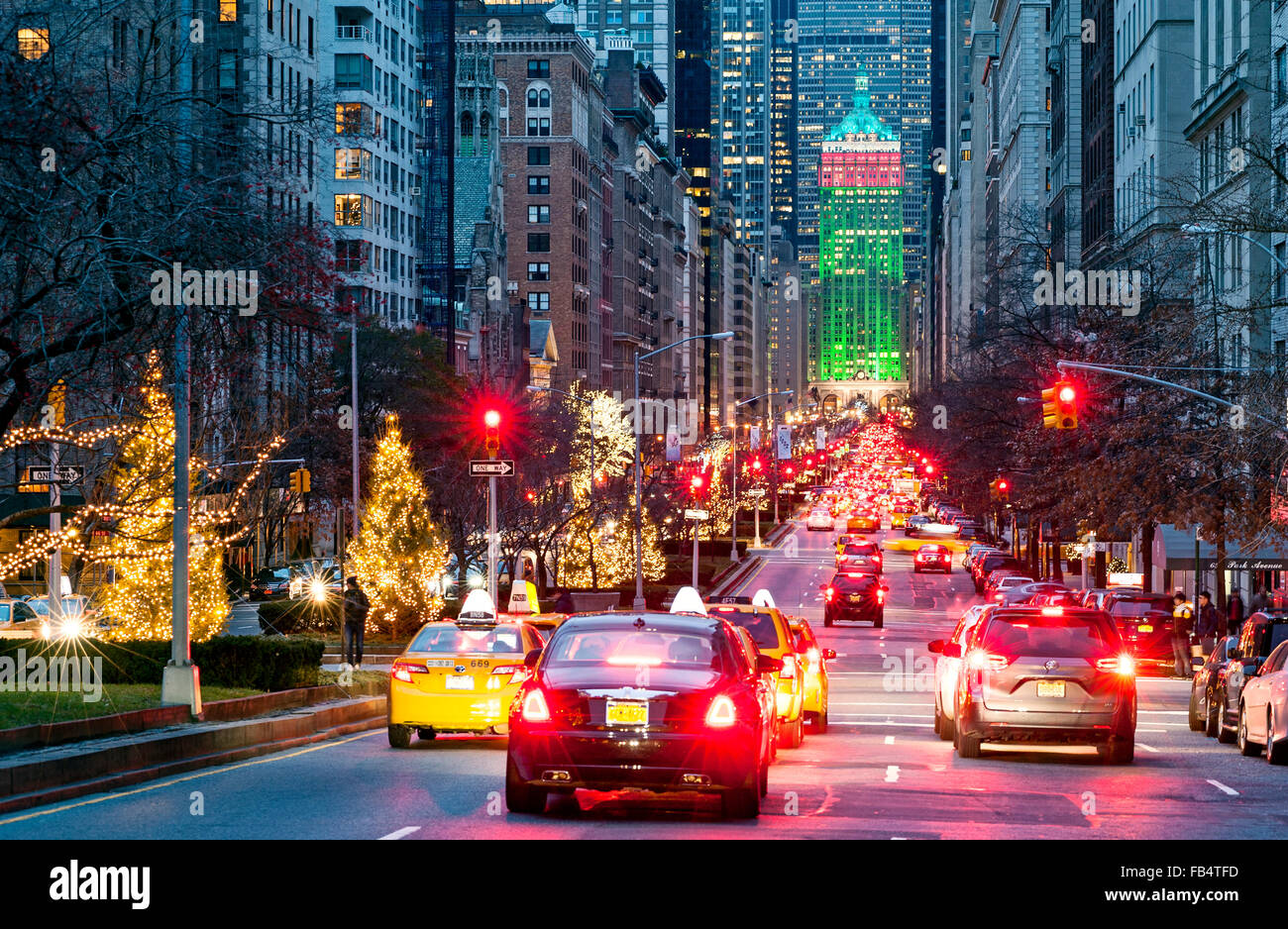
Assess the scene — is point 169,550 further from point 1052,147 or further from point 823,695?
point 1052,147

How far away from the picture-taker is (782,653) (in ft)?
76.1

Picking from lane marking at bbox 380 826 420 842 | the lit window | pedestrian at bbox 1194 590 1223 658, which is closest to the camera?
lane marking at bbox 380 826 420 842

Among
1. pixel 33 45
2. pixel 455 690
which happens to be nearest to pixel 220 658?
pixel 455 690

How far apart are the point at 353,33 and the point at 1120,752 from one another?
86.3 m

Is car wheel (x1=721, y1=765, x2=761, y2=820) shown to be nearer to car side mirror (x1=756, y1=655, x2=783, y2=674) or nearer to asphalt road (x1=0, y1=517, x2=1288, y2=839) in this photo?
asphalt road (x1=0, y1=517, x2=1288, y2=839)

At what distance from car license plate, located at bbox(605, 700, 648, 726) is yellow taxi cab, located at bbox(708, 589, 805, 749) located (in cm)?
764

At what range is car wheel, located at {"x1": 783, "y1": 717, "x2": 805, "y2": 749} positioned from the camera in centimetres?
2198

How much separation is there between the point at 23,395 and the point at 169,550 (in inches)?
193

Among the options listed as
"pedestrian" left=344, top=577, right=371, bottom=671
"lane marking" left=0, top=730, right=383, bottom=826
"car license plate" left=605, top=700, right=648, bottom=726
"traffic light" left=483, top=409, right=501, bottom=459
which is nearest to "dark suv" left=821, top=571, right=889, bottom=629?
"pedestrian" left=344, top=577, right=371, bottom=671

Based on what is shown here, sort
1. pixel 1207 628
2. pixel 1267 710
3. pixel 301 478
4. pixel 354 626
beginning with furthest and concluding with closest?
pixel 301 478 < pixel 1207 628 < pixel 354 626 < pixel 1267 710

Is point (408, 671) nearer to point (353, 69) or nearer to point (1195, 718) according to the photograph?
point (1195, 718)

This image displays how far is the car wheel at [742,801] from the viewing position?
13.9m

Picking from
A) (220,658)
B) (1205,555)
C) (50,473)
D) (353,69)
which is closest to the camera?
(220,658)

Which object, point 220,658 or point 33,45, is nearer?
point 33,45
